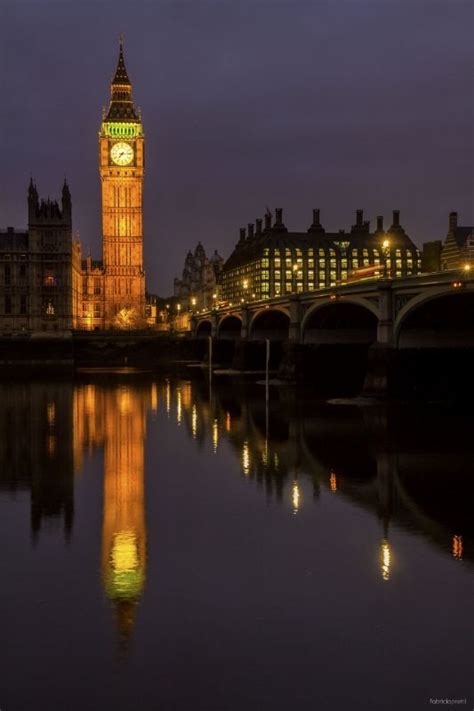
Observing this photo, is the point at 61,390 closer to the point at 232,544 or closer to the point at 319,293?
the point at 319,293

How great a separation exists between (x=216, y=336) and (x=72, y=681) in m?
99.1

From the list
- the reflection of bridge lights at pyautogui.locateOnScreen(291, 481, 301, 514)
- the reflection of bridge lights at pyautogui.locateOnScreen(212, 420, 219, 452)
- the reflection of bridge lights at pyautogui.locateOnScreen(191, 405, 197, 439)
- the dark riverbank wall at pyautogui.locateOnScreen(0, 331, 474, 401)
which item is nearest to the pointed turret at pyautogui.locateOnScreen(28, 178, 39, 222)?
the dark riverbank wall at pyautogui.locateOnScreen(0, 331, 474, 401)

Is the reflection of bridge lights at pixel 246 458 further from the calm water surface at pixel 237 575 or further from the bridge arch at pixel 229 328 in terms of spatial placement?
the bridge arch at pixel 229 328

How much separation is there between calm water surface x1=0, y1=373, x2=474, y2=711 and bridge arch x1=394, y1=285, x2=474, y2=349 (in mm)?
16656

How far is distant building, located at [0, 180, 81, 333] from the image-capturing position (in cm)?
13575

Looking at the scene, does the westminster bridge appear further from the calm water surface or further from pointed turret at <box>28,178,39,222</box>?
pointed turret at <box>28,178,39,222</box>

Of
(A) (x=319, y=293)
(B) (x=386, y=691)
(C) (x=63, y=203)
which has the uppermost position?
(C) (x=63, y=203)

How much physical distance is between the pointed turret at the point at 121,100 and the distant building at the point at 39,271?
42278 mm

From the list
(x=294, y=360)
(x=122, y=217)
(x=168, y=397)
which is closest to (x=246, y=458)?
(x=168, y=397)

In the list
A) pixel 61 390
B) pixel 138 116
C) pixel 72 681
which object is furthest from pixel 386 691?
pixel 138 116

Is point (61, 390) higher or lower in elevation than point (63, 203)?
A: lower

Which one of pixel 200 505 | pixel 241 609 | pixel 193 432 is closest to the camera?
pixel 241 609

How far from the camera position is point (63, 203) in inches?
5448

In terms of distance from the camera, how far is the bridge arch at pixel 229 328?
367ft
